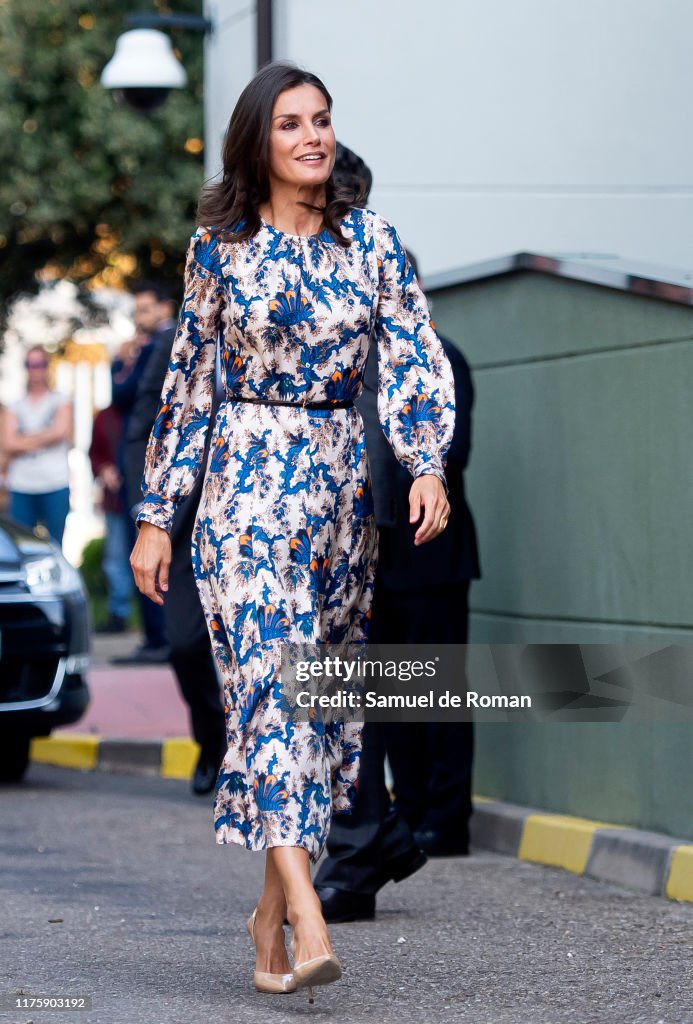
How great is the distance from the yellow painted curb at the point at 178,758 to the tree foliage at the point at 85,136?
13.6m

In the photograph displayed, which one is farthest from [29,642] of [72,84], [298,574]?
[72,84]

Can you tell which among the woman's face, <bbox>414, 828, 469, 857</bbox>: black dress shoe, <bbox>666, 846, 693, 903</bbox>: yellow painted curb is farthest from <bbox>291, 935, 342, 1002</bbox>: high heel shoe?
<bbox>414, 828, 469, 857</bbox>: black dress shoe

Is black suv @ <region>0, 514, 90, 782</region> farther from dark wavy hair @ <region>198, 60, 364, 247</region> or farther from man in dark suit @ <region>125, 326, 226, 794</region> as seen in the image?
→ dark wavy hair @ <region>198, 60, 364, 247</region>

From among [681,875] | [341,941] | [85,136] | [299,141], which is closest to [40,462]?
[681,875]

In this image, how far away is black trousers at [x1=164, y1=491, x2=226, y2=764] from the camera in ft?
23.2

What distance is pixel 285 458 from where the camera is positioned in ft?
13.8

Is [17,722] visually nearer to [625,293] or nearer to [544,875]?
[544,875]

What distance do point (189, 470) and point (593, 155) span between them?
463 cm

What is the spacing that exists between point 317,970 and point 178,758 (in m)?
4.99

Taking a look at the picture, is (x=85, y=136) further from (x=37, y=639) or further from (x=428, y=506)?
(x=428, y=506)

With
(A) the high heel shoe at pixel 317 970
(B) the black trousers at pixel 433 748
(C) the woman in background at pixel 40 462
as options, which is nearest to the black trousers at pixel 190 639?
(B) the black trousers at pixel 433 748

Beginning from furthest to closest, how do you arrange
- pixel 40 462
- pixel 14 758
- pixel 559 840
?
pixel 40 462 < pixel 14 758 < pixel 559 840

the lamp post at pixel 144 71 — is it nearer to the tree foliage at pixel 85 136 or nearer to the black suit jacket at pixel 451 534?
the black suit jacket at pixel 451 534

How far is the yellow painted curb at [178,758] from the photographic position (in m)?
8.75
